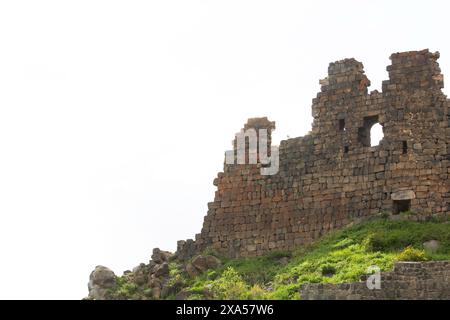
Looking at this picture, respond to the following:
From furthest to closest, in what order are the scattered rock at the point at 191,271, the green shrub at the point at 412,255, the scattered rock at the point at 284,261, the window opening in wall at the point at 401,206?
1. the scattered rock at the point at 191,271
2. the scattered rock at the point at 284,261
3. the window opening in wall at the point at 401,206
4. the green shrub at the point at 412,255

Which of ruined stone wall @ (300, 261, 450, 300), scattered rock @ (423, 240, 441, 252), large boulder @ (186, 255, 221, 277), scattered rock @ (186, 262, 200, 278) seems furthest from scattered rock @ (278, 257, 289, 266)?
ruined stone wall @ (300, 261, 450, 300)

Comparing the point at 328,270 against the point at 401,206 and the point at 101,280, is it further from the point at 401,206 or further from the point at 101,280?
the point at 101,280

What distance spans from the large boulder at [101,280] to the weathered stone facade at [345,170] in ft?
8.32

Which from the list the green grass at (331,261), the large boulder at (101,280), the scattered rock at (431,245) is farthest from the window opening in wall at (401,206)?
the large boulder at (101,280)

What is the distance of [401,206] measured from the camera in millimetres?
43781

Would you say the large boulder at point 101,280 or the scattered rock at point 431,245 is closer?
the scattered rock at point 431,245

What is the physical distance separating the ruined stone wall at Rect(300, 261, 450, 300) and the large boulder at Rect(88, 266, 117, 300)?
10.6m

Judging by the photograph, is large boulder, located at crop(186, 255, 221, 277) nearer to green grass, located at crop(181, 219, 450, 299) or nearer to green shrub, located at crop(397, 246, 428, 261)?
green grass, located at crop(181, 219, 450, 299)

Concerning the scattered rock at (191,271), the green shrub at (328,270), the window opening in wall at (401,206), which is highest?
the window opening in wall at (401,206)

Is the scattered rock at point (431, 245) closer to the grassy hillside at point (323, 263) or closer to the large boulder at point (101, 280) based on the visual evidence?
the grassy hillside at point (323, 263)

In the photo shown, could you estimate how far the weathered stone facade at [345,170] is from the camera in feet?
144
